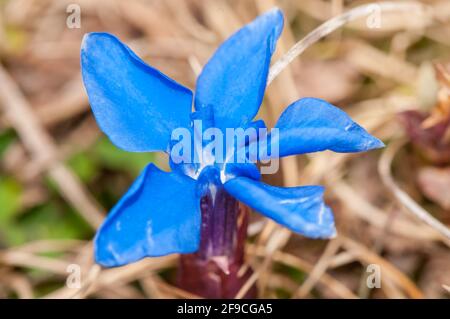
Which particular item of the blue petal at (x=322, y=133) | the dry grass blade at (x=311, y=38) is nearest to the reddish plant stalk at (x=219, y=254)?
the blue petal at (x=322, y=133)

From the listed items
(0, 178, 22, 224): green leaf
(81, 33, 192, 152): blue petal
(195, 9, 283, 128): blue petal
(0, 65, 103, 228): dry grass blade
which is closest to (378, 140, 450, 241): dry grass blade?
(195, 9, 283, 128): blue petal

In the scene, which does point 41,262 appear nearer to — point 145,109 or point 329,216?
point 145,109

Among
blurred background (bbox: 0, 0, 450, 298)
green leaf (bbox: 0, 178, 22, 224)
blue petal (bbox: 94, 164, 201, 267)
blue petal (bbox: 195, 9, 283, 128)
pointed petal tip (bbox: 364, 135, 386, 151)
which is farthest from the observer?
green leaf (bbox: 0, 178, 22, 224)

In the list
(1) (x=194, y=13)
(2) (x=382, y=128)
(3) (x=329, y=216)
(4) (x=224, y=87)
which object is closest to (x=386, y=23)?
(2) (x=382, y=128)

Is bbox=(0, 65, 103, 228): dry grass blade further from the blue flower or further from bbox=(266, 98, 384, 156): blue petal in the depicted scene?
bbox=(266, 98, 384, 156): blue petal

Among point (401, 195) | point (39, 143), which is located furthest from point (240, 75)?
point (39, 143)

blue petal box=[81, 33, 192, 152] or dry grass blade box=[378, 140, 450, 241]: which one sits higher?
blue petal box=[81, 33, 192, 152]
